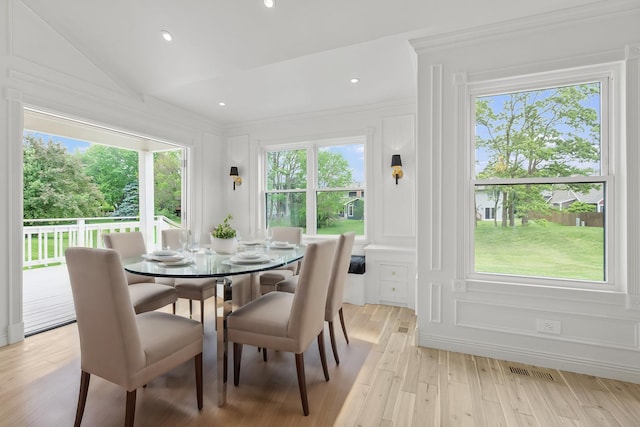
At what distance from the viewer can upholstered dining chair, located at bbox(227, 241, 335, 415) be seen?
5.75 feet

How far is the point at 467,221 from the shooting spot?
2490mm

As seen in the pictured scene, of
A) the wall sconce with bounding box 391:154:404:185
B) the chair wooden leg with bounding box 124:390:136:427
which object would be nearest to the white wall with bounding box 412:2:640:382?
the wall sconce with bounding box 391:154:404:185

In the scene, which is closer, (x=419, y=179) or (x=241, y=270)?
(x=241, y=270)

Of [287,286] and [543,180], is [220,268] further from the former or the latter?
[543,180]

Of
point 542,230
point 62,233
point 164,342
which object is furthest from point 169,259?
point 62,233

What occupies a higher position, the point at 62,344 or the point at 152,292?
the point at 152,292

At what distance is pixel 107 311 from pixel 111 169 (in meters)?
6.96

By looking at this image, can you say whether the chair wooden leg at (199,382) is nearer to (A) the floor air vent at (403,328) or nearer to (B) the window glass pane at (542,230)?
(A) the floor air vent at (403,328)

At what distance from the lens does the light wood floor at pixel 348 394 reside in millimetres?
1676

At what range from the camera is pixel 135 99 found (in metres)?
3.51

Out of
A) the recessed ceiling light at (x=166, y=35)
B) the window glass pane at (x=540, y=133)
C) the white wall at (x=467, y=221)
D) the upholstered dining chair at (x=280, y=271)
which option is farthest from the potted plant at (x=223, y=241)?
the window glass pane at (x=540, y=133)

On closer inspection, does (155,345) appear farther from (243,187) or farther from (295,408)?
(243,187)

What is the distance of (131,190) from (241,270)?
6490mm

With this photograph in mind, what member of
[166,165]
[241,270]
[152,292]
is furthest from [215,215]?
[241,270]
